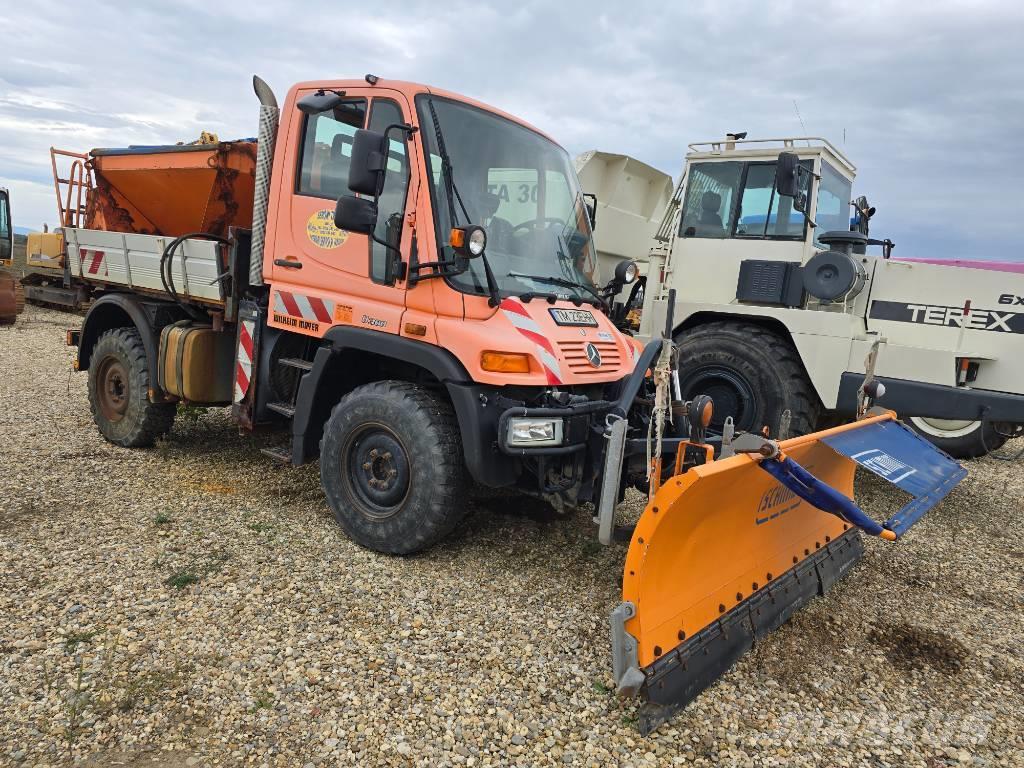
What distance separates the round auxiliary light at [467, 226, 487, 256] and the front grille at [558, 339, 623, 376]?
65 cm

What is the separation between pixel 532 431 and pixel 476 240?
99cm

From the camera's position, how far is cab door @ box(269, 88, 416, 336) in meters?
3.86

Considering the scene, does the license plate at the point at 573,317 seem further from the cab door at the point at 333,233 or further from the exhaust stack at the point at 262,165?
the exhaust stack at the point at 262,165

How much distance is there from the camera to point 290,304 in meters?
4.38

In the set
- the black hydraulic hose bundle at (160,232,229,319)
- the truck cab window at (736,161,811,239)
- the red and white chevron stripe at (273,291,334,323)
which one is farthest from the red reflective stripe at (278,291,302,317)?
the truck cab window at (736,161,811,239)

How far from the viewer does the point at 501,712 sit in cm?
267

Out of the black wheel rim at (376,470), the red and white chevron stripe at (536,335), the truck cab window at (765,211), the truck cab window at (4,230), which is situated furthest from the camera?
the truck cab window at (4,230)

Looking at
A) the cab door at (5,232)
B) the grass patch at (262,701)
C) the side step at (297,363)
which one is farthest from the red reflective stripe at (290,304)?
the cab door at (5,232)

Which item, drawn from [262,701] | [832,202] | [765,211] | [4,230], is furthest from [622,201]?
[4,230]

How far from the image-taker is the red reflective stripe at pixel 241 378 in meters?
4.68

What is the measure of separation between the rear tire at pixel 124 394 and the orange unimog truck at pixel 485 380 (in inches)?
25.3

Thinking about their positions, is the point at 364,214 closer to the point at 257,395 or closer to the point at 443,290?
the point at 443,290

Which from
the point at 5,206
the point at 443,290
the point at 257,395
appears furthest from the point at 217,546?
the point at 5,206

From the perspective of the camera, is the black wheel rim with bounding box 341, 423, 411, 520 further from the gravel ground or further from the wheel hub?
the wheel hub
